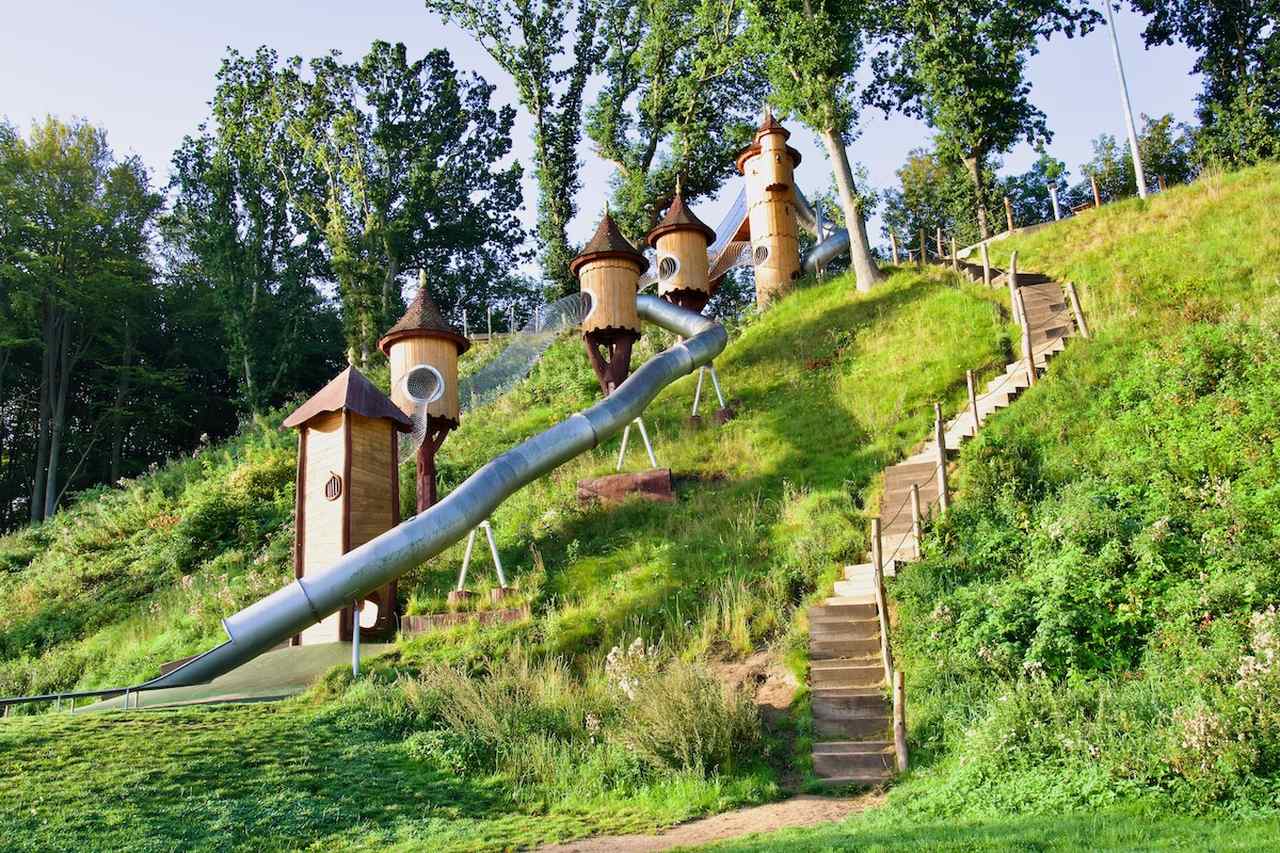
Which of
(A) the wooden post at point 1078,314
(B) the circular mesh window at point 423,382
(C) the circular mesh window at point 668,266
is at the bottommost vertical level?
(B) the circular mesh window at point 423,382

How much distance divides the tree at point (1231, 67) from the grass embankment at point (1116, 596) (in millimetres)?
20137

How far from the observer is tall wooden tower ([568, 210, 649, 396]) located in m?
22.2

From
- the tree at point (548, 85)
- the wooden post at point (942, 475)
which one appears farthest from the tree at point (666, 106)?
the wooden post at point (942, 475)

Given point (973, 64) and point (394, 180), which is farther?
point (394, 180)

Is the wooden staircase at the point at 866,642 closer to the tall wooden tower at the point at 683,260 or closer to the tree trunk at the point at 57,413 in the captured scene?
the tall wooden tower at the point at 683,260

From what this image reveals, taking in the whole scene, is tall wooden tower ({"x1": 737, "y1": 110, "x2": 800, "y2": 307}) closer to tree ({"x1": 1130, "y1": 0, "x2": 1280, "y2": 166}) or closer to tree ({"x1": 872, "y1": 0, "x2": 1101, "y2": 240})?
tree ({"x1": 872, "y1": 0, "x2": 1101, "y2": 240})

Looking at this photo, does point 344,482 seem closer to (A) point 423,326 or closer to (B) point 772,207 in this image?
(A) point 423,326

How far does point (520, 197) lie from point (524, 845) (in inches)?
1707

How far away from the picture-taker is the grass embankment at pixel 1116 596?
8062 millimetres

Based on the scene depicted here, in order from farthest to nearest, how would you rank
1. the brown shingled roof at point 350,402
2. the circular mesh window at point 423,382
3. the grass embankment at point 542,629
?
1. the circular mesh window at point 423,382
2. the brown shingled roof at point 350,402
3. the grass embankment at point 542,629

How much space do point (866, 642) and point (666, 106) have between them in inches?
1268

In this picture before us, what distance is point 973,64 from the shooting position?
114 ft

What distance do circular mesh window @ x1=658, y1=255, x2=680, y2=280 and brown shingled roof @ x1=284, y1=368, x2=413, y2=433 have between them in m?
12.3

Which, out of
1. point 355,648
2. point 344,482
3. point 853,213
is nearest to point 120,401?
point 344,482
